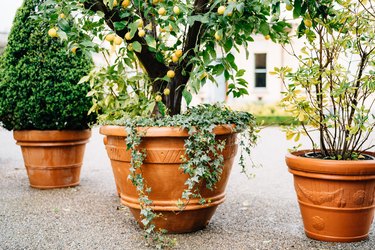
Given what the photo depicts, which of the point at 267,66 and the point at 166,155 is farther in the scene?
the point at 267,66

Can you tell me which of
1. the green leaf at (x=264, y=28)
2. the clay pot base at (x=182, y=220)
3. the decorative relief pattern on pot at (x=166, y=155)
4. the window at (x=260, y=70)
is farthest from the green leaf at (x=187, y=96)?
the window at (x=260, y=70)

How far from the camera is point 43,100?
4227 mm

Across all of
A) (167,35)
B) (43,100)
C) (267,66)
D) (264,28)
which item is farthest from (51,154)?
(267,66)

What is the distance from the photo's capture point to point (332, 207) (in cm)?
269

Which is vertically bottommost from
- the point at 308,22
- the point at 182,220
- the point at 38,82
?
the point at 182,220

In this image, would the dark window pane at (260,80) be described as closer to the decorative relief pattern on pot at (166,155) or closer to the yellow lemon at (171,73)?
the yellow lemon at (171,73)

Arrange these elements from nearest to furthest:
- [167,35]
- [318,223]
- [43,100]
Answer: [318,223] < [167,35] < [43,100]

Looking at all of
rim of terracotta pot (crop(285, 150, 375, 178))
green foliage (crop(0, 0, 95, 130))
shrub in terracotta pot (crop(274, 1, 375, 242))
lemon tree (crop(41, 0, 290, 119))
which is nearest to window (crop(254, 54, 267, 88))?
green foliage (crop(0, 0, 95, 130))

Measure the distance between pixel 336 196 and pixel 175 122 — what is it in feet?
3.40

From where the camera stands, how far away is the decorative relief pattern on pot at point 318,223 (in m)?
2.75

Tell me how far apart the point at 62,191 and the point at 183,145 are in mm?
2074

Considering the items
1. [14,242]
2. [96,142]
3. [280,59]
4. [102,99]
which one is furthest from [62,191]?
[280,59]

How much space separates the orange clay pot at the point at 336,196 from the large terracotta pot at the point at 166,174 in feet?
1.66

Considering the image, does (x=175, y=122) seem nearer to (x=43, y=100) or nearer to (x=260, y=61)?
(x=43, y=100)
